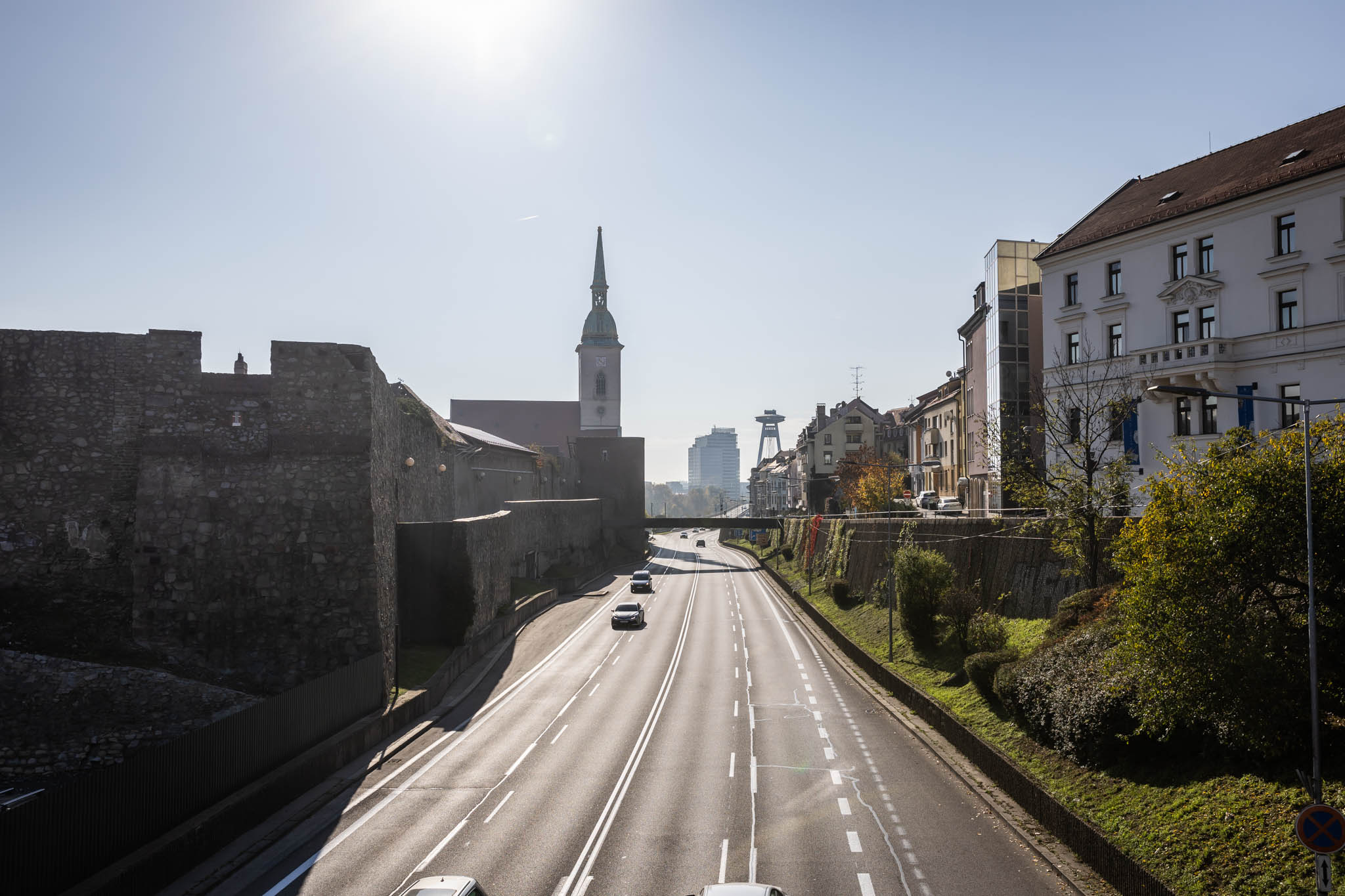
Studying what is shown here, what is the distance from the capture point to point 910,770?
2097 centimetres

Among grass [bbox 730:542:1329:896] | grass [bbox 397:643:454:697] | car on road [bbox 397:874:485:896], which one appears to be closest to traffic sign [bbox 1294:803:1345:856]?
grass [bbox 730:542:1329:896]

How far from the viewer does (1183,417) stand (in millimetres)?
37750

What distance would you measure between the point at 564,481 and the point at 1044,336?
198 feet

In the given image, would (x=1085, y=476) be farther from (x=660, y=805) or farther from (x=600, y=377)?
(x=600, y=377)

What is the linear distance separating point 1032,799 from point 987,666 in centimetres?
Answer: 633

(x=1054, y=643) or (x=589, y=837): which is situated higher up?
(x=1054, y=643)

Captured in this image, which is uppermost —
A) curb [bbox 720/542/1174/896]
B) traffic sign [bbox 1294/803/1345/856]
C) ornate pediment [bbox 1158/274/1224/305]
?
ornate pediment [bbox 1158/274/1224/305]

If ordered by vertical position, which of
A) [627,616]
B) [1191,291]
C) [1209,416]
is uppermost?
[1191,291]

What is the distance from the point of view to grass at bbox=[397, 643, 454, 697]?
2870 centimetres

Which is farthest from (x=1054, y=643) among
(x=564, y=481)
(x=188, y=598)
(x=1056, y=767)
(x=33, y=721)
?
(x=564, y=481)

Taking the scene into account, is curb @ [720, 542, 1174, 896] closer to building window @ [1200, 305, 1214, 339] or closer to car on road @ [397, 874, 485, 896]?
car on road @ [397, 874, 485, 896]

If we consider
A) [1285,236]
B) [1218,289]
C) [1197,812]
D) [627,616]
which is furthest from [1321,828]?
[627,616]

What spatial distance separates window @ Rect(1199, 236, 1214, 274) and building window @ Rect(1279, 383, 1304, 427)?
21.1 feet

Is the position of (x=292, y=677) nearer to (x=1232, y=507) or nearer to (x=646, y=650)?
(x=646, y=650)
